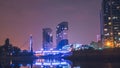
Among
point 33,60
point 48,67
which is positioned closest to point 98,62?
point 48,67

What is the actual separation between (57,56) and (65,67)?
13.4 metres

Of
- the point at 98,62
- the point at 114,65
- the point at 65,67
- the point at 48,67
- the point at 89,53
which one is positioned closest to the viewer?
the point at 114,65

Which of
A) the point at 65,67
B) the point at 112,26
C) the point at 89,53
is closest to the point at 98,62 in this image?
the point at 89,53

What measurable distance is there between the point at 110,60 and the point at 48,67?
37.3m

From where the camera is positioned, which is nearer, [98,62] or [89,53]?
[98,62]

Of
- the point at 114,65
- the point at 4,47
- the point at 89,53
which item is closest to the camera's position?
the point at 114,65

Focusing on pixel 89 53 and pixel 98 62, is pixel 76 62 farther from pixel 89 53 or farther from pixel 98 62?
pixel 98 62

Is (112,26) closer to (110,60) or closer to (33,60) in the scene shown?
Result: (33,60)

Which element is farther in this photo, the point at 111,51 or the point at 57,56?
the point at 57,56

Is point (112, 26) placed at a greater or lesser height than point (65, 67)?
greater

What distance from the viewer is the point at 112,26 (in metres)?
111

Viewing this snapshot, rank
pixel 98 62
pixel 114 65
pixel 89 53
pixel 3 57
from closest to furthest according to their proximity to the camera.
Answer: pixel 114 65 → pixel 98 62 → pixel 89 53 → pixel 3 57

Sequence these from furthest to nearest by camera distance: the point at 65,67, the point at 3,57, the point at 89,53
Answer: the point at 3,57 → the point at 65,67 → the point at 89,53

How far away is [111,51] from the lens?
54938 mm
